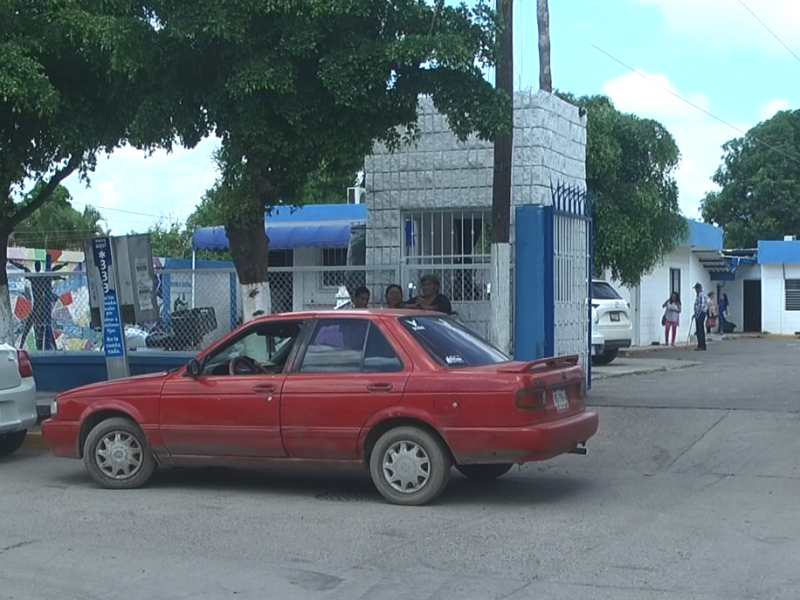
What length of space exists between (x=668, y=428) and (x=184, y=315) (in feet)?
22.2

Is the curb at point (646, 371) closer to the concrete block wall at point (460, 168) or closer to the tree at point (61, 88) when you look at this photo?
the concrete block wall at point (460, 168)

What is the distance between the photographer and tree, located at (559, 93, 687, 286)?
24.3 m

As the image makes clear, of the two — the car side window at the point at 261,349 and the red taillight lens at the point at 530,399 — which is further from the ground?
the car side window at the point at 261,349

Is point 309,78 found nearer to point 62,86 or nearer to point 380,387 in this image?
point 62,86

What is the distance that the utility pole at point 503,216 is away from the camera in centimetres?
1377

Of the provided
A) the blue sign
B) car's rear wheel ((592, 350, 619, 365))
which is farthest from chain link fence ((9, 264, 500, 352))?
car's rear wheel ((592, 350, 619, 365))

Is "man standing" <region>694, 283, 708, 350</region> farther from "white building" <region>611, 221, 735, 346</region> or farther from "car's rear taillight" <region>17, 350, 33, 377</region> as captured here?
"car's rear taillight" <region>17, 350, 33, 377</region>

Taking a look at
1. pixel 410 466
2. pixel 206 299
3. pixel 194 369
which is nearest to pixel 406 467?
pixel 410 466

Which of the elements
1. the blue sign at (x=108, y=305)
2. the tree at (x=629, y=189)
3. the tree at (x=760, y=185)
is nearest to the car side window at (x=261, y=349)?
the blue sign at (x=108, y=305)

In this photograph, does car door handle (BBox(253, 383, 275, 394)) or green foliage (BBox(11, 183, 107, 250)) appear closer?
car door handle (BBox(253, 383, 275, 394))

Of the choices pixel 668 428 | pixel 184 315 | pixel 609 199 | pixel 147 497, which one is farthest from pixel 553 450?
pixel 609 199

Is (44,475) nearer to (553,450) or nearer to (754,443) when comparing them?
(553,450)

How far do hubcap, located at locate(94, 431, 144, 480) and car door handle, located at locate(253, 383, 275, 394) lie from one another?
1.39 metres

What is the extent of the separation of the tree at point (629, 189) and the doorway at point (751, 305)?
18.4 meters
